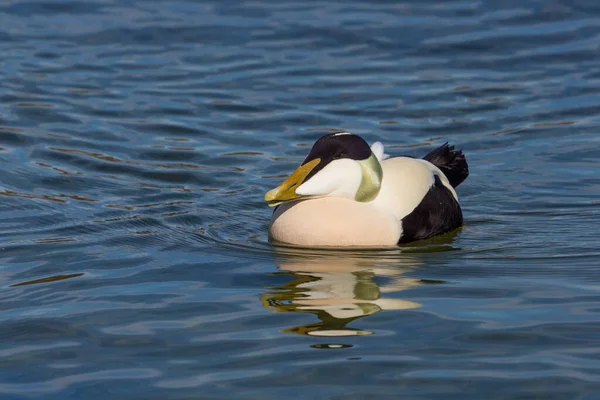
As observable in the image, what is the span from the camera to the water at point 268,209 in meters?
5.67

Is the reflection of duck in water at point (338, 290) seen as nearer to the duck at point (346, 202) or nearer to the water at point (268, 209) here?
the water at point (268, 209)

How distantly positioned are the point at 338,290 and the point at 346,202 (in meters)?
1.21

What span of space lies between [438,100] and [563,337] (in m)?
6.90

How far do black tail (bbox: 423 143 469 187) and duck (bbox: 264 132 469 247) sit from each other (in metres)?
0.96

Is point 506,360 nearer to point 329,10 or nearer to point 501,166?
point 501,166

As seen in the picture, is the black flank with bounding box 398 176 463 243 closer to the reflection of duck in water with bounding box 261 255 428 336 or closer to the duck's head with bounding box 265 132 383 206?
the duck's head with bounding box 265 132 383 206

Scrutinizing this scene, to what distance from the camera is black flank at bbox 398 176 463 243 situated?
8109 mm

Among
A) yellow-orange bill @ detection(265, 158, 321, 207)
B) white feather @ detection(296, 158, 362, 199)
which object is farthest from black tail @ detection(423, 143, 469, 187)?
yellow-orange bill @ detection(265, 158, 321, 207)

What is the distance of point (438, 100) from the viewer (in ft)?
41.7

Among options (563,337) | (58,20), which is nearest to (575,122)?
(563,337)

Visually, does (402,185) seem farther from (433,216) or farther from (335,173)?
(335,173)

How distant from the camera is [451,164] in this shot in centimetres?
926

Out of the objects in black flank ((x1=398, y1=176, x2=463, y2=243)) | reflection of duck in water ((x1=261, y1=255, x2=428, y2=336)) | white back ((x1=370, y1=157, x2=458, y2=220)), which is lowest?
reflection of duck in water ((x1=261, y1=255, x2=428, y2=336))

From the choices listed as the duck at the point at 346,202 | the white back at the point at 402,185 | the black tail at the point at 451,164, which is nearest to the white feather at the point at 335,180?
the duck at the point at 346,202
